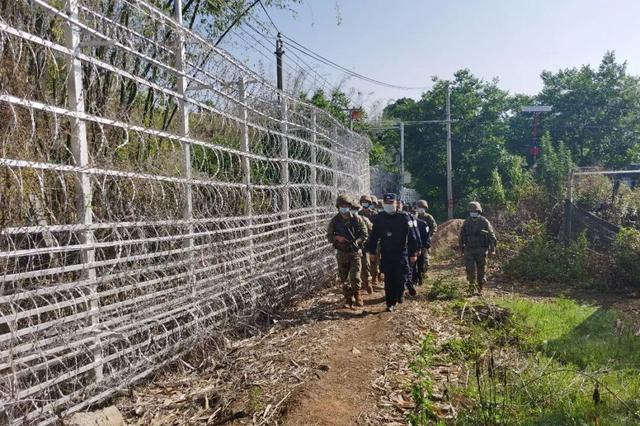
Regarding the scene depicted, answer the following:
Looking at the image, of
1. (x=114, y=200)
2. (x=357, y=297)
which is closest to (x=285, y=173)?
(x=357, y=297)

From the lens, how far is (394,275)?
734cm

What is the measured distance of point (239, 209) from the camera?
649cm

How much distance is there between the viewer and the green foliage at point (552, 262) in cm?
1094

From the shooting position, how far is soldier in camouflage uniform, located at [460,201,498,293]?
9.07 m

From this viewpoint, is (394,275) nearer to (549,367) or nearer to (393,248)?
(393,248)

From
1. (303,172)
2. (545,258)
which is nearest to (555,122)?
(545,258)

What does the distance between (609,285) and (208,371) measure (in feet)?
27.0

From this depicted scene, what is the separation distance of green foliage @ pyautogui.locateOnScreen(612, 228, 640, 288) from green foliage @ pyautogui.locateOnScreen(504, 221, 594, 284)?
0.77 meters

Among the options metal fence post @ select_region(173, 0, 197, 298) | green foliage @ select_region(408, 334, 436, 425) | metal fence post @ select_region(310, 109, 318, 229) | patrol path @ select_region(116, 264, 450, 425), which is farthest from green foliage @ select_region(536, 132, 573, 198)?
metal fence post @ select_region(173, 0, 197, 298)

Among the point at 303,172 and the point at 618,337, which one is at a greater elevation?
the point at 303,172

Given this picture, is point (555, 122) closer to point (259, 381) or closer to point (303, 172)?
point (303, 172)

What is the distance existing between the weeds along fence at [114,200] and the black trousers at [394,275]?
1.55m

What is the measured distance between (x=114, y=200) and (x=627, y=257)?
9.18 meters

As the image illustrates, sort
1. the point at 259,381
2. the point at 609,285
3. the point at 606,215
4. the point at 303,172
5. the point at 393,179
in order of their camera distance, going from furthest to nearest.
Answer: the point at 393,179, the point at 606,215, the point at 609,285, the point at 303,172, the point at 259,381
